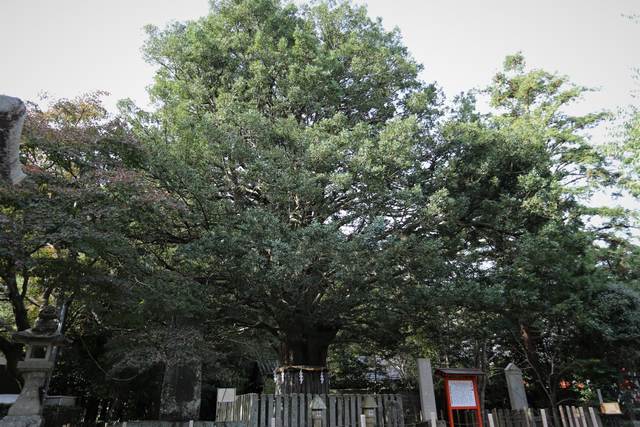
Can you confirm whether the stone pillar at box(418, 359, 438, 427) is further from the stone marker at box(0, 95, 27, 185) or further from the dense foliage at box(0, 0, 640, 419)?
the stone marker at box(0, 95, 27, 185)

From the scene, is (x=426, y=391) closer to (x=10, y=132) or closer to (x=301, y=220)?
(x=301, y=220)

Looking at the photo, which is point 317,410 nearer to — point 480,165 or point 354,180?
point 354,180

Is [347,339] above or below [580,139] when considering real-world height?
below

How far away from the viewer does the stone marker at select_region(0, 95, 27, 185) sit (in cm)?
156

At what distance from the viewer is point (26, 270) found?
7.04 m

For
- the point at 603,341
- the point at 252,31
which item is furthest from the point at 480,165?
the point at 252,31

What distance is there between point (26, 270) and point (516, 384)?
11.1 meters

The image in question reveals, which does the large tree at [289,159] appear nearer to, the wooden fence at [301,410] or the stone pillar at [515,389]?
the wooden fence at [301,410]

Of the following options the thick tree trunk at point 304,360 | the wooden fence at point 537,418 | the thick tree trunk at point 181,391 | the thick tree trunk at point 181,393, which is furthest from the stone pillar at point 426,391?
the thick tree trunk at point 181,393

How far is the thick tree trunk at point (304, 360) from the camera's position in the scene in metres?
10.5

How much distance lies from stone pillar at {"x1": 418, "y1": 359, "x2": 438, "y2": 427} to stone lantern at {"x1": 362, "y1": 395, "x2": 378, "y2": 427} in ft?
4.23

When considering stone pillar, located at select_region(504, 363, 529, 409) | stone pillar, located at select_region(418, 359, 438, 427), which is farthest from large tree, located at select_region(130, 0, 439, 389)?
stone pillar, located at select_region(504, 363, 529, 409)

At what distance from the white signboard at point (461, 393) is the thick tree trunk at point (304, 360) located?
332cm

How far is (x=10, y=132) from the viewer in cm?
162
